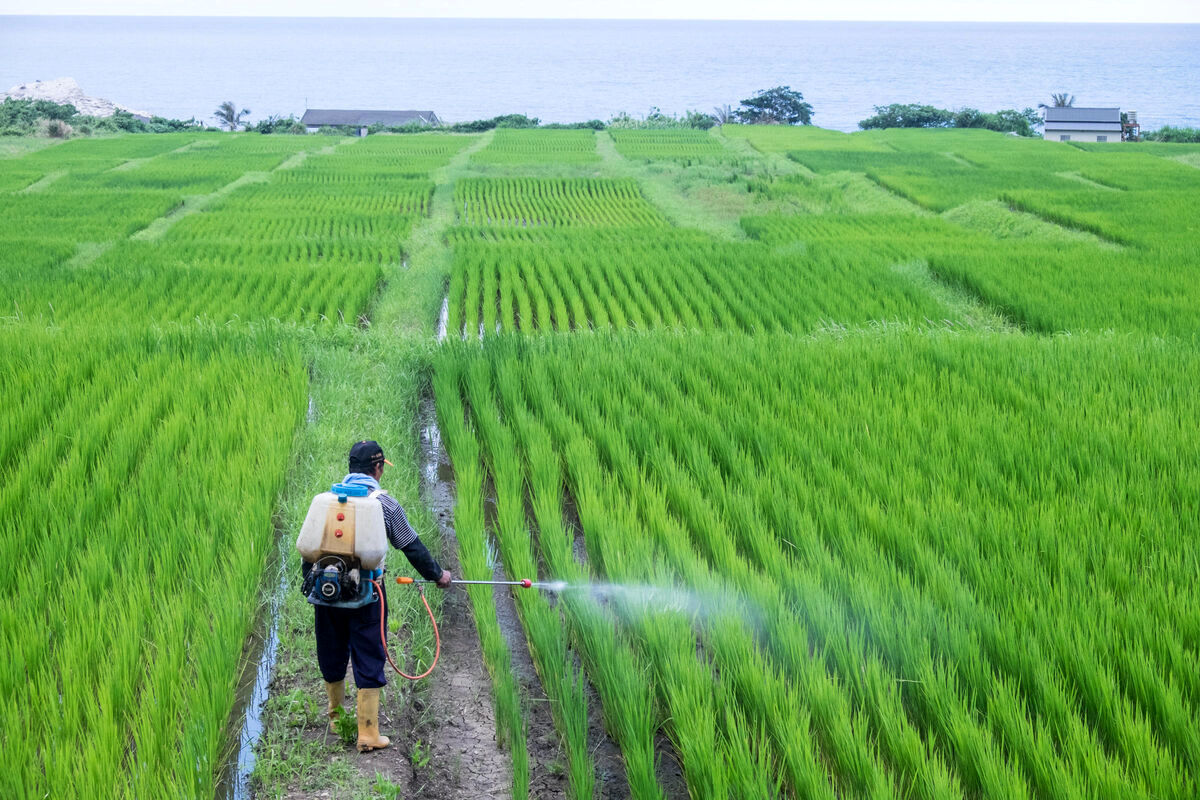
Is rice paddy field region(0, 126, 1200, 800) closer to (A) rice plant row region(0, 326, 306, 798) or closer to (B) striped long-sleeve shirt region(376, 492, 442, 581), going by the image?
(A) rice plant row region(0, 326, 306, 798)

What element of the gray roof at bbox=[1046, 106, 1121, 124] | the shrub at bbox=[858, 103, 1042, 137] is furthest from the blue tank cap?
the gray roof at bbox=[1046, 106, 1121, 124]

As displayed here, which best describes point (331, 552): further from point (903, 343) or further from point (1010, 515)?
point (903, 343)

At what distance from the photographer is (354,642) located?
2.96 m

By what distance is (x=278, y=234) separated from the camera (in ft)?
53.5

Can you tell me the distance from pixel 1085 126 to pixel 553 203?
31.8m

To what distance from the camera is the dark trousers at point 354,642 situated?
9.68ft

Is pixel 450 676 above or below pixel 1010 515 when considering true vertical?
below

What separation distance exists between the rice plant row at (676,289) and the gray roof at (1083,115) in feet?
117

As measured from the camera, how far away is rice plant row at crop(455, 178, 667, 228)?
766 inches

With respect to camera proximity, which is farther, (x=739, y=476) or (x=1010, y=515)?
(x=739, y=476)

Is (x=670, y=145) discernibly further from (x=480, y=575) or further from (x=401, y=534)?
(x=401, y=534)

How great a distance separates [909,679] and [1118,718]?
0.57 m

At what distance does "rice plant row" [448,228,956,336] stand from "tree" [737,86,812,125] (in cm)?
3851

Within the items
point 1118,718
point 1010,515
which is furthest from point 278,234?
point 1118,718
